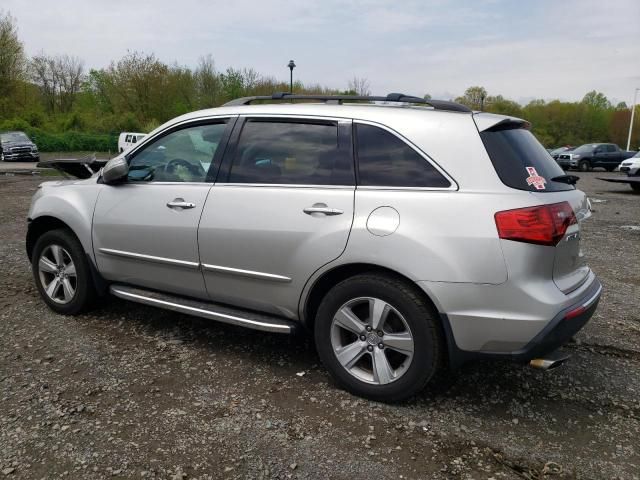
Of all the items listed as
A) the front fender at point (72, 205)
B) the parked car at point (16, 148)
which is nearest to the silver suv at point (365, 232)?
the front fender at point (72, 205)

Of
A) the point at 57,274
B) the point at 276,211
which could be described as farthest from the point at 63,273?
the point at 276,211

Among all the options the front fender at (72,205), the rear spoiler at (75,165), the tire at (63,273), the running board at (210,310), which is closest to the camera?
the running board at (210,310)

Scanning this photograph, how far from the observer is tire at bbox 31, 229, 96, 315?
431cm

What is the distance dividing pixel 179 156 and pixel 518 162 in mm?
2307

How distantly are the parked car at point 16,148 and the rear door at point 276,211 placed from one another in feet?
93.0

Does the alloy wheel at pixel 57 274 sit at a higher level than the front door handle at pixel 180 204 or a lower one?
lower

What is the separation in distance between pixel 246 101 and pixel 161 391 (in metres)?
2.18

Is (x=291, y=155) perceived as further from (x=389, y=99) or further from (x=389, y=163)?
(x=389, y=99)

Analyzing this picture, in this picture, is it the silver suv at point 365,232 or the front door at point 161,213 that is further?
the front door at point 161,213

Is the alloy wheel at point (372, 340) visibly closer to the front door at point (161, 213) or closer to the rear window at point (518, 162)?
the rear window at point (518, 162)

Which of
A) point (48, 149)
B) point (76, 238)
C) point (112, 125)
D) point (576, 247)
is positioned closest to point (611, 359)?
point (576, 247)

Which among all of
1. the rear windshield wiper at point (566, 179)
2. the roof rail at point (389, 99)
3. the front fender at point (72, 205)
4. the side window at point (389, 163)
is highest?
the roof rail at point (389, 99)

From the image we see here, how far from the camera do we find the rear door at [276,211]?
10.3ft

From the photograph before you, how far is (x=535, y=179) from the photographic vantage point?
2.94 meters
